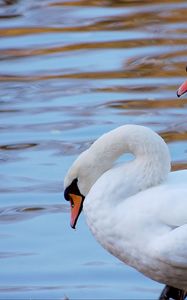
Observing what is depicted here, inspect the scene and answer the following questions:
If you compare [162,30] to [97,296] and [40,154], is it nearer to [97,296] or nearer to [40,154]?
[40,154]

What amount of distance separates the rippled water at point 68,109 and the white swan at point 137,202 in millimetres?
608

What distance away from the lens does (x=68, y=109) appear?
400 inches

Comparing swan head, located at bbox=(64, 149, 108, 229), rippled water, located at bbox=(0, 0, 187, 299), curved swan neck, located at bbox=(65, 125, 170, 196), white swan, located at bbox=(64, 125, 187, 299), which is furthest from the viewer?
rippled water, located at bbox=(0, 0, 187, 299)

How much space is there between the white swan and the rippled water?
2.00ft

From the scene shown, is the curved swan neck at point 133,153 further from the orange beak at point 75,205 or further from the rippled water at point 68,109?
the rippled water at point 68,109

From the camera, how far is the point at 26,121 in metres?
9.77

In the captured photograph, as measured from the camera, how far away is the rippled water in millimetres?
6633

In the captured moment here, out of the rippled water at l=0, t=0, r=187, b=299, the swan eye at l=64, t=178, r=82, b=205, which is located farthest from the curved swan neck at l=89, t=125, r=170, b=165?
the rippled water at l=0, t=0, r=187, b=299

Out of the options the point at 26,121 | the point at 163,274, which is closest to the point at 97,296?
the point at 163,274

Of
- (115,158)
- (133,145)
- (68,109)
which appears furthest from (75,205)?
(68,109)

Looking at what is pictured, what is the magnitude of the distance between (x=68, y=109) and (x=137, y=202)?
451 centimetres

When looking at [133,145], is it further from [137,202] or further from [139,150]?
[137,202]

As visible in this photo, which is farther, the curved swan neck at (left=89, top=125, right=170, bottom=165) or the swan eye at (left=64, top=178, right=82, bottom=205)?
the swan eye at (left=64, top=178, right=82, bottom=205)

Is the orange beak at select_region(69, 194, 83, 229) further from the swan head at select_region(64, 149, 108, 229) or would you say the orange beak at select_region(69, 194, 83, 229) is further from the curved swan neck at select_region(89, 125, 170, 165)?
the curved swan neck at select_region(89, 125, 170, 165)
